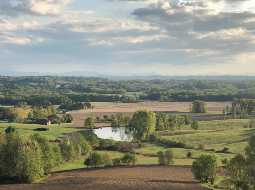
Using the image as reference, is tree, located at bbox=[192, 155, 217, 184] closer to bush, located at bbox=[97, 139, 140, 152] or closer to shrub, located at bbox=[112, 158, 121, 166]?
shrub, located at bbox=[112, 158, 121, 166]

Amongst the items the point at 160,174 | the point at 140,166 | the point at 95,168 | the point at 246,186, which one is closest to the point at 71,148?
the point at 95,168

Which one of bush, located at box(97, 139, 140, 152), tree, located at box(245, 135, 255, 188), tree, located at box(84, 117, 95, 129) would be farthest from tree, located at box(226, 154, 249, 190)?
tree, located at box(84, 117, 95, 129)

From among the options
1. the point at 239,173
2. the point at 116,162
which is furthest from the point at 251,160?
the point at 116,162

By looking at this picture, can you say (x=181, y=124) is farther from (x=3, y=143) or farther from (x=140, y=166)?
(x=3, y=143)

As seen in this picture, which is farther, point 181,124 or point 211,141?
point 181,124

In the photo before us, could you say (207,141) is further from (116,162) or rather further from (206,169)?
(206,169)

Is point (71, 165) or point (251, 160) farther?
point (71, 165)
